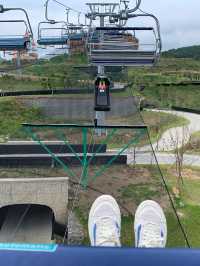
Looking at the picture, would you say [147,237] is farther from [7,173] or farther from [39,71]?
[39,71]

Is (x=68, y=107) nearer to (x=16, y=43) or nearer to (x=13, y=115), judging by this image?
(x=13, y=115)

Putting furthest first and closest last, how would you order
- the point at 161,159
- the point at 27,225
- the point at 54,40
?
the point at 54,40 < the point at 161,159 < the point at 27,225

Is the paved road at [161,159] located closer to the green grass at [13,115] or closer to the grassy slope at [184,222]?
the grassy slope at [184,222]

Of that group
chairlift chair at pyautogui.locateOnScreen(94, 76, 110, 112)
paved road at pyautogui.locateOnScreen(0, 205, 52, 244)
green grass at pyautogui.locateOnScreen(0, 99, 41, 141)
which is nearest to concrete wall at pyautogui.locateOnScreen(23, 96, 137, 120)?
green grass at pyautogui.locateOnScreen(0, 99, 41, 141)

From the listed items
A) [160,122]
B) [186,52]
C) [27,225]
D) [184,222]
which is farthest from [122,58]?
[186,52]

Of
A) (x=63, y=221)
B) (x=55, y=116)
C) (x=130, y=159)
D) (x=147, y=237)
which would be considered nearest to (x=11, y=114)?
(x=55, y=116)

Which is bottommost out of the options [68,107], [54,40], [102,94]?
[68,107]
